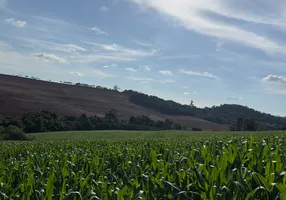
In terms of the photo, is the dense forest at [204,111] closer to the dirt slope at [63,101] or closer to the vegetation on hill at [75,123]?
the dirt slope at [63,101]

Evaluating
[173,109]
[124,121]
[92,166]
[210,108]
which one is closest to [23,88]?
[124,121]

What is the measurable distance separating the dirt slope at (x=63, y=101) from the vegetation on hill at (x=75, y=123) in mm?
5499

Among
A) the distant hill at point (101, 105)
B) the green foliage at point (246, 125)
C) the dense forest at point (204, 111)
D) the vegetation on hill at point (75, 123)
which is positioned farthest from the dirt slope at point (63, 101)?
the green foliage at point (246, 125)

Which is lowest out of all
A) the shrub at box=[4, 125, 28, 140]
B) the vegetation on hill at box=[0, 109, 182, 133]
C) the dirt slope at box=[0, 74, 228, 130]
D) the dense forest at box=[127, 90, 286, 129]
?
the shrub at box=[4, 125, 28, 140]

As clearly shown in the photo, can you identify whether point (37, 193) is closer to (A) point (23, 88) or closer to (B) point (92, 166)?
(B) point (92, 166)

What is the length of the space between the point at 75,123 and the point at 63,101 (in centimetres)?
2755

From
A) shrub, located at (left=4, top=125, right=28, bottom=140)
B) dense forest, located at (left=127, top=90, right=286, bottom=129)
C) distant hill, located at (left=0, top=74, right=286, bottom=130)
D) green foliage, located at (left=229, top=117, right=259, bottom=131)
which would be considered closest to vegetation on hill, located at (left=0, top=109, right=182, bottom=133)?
distant hill, located at (left=0, top=74, right=286, bottom=130)

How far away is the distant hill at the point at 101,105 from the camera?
11175cm

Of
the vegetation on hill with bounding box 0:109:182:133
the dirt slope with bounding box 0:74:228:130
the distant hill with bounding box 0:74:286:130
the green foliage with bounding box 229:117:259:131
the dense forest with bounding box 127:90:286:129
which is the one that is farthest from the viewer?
the dense forest with bounding box 127:90:286:129

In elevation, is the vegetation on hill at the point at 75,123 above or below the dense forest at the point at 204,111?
below

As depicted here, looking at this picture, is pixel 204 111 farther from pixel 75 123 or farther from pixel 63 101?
pixel 75 123

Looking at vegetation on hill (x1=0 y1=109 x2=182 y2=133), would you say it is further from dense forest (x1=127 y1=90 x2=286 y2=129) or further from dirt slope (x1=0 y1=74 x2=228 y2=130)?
dense forest (x1=127 y1=90 x2=286 y2=129)

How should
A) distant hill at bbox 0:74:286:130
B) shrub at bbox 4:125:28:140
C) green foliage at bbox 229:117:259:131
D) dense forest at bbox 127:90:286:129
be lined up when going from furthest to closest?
dense forest at bbox 127:90:286:129
distant hill at bbox 0:74:286:130
green foliage at bbox 229:117:259:131
shrub at bbox 4:125:28:140

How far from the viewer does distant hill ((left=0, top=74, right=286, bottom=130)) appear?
111750 mm
